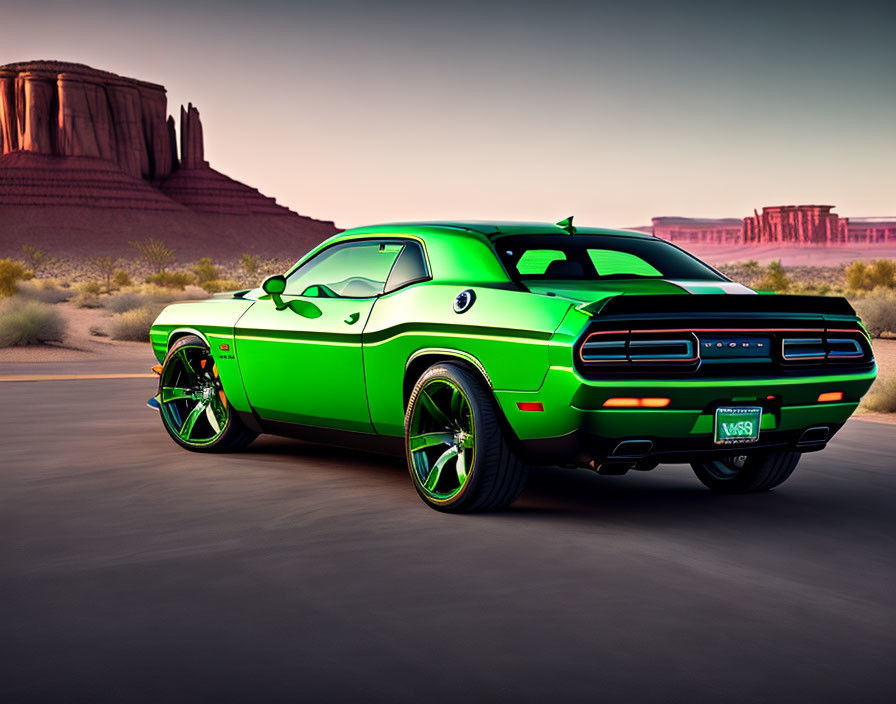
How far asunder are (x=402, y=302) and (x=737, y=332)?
1995mm

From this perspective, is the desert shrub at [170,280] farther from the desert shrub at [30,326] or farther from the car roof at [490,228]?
the car roof at [490,228]

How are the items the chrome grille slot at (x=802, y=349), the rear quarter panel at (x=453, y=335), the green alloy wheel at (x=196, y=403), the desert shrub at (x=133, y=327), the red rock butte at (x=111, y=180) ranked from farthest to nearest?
the red rock butte at (x=111, y=180)
the desert shrub at (x=133, y=327)
the green alloy wheel at (x=196, y=403)
the chrome grille slot at (x=802, y=349)
the rear quarter panel at (x=453, y=335)

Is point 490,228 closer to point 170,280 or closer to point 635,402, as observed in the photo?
point 635,402

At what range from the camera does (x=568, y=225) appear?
313 inches

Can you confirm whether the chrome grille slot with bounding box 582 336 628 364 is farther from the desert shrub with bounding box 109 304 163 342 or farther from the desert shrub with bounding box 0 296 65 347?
the desert shrub with bounding box 109 304 163 342

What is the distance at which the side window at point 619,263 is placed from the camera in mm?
8031

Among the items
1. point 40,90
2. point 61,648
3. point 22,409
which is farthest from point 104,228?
point 61,648

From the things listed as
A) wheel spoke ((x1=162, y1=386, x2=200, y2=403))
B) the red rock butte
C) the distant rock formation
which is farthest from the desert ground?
the distant rock formation

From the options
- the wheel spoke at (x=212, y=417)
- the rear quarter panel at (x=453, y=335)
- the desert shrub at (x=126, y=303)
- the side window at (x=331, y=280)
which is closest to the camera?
the rear quarter panel at (x=453, y=335)

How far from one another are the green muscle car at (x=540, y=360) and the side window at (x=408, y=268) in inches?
0.5

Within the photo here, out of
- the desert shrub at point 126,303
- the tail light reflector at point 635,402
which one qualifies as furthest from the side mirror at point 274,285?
the desert shrub at point 126,303

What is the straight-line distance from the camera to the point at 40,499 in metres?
7.59

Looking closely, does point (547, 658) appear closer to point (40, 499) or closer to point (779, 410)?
point (779, 410)

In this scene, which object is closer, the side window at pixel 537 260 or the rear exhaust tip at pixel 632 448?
the rear exhaust tip at pixel 632 448
